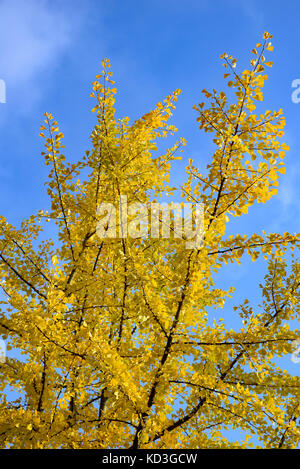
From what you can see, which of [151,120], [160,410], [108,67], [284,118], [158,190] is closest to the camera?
[284,118]

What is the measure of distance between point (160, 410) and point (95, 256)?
273 cm

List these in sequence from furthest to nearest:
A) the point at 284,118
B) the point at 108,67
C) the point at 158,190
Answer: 1. the point at 158,190
2. the point at 108,67
3. the point at 284,118

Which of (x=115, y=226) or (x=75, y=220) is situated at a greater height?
(x=75, y=220)

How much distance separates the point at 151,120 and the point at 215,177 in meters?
1.92

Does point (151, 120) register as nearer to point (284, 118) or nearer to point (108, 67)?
point (108, 67)

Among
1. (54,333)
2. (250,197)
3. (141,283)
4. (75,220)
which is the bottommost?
(54,333)

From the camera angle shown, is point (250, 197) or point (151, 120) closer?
point (250, 197)

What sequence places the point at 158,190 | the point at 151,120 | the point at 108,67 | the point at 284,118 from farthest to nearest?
the point at 158,190 < the point at 151,120 < the point at 108,67 < the point at 284,118

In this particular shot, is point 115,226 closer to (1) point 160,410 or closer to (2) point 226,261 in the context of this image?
(2) point 226,261

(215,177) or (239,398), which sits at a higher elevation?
(215,177)

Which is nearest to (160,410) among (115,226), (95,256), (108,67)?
(115,226)

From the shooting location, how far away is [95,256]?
234 inches

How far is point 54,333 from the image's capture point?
3.94 m

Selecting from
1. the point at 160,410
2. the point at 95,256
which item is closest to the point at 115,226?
→ the point at 95,256
